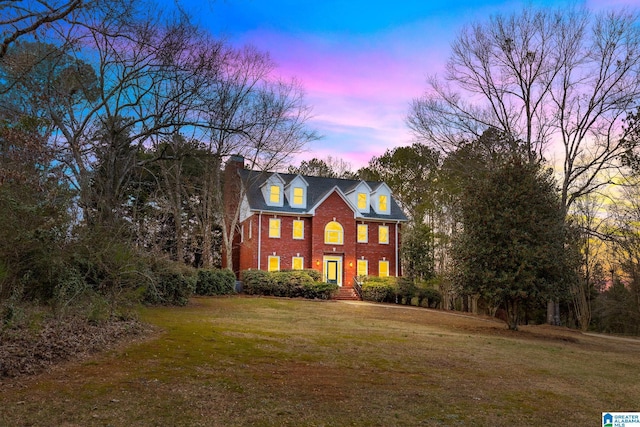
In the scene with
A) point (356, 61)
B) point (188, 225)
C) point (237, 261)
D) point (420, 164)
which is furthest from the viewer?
point (420, 164)

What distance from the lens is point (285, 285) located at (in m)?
26.8

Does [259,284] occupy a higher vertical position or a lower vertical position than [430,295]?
higher

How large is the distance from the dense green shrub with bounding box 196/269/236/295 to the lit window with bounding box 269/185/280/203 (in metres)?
7.75

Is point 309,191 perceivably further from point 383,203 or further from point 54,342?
point 54,342

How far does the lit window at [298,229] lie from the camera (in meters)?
31.8

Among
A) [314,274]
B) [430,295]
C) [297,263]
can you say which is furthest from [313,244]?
[430,295]

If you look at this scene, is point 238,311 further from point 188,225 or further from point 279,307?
point 188,225

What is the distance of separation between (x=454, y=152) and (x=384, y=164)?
68.4 ft

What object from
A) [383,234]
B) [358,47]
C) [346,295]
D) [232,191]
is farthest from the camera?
[383,234]

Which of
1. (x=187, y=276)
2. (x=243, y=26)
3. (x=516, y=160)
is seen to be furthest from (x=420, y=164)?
(x=243, y=26)

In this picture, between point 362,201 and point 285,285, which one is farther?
point 362,201

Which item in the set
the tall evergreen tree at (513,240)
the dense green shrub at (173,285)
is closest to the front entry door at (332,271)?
the dense green shrub at (173,285)

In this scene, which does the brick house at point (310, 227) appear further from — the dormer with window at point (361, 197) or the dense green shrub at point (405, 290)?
the dense green shrub at point (405, 290)

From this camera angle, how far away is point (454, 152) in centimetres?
2491
